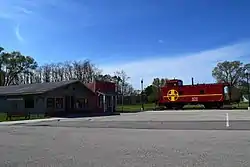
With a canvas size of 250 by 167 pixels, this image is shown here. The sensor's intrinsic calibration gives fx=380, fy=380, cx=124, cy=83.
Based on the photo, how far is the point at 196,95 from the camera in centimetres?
5409

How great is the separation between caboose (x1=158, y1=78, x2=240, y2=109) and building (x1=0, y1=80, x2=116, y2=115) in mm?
9727

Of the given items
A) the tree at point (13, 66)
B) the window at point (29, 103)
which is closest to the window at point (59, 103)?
the window at point (29, 103)

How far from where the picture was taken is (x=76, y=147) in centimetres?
1255

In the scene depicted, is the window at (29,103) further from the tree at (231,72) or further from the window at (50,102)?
the tree at (231,72)

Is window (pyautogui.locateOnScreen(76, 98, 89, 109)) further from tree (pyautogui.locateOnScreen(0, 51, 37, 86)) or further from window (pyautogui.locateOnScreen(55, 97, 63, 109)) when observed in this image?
tree (pyautogui.locateOnScreen(0, 51, 37, 86))

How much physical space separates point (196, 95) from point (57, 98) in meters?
20.6

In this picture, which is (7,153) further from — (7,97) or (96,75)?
(96,75)

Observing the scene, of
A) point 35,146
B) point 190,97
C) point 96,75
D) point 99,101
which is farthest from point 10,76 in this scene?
point 35,146

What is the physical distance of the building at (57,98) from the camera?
4250cm

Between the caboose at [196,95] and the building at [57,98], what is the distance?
31.9 ft

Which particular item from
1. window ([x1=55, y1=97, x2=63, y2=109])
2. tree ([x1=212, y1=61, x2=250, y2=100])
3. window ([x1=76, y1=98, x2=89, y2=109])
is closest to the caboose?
window ([x1=76, y1=98, x2=89, y2=109])

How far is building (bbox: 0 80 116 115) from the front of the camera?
139ft

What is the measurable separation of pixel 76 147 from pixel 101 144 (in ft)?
3.61

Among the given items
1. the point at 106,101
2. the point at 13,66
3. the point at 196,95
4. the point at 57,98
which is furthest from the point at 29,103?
the point at 13,66
